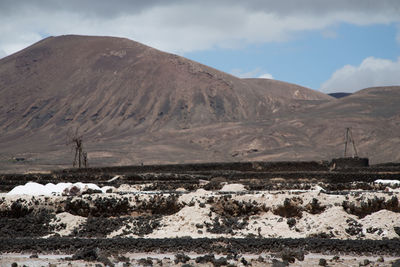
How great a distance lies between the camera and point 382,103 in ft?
395

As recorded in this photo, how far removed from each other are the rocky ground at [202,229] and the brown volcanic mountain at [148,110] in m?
70.3

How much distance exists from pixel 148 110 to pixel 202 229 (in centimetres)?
11418

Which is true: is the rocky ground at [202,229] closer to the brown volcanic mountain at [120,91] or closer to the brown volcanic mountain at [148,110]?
the brown volcanic mountain at [148,110]

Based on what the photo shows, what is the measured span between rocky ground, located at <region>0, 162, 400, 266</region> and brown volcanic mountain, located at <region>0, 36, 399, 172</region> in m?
70.3

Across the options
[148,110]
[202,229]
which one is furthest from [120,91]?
[202,229]

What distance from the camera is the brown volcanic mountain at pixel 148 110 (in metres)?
103

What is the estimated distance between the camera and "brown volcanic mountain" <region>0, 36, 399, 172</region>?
103250mm

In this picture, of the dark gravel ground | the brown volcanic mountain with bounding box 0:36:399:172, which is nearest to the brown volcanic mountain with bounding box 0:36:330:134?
the brown volcanic mountain with bounding box 0:36:399:172

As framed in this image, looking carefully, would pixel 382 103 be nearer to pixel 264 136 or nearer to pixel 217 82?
pixel 264 136

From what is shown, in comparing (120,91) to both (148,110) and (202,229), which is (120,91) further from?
(202,229)

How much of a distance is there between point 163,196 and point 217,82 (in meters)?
124

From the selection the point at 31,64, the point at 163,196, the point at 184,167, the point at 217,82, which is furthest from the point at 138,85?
the point at 163,196

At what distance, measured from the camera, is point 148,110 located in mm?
133375

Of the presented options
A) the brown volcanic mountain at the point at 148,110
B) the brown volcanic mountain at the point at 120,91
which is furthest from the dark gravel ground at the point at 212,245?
the brown volcanic mountain at the point at 120,91
